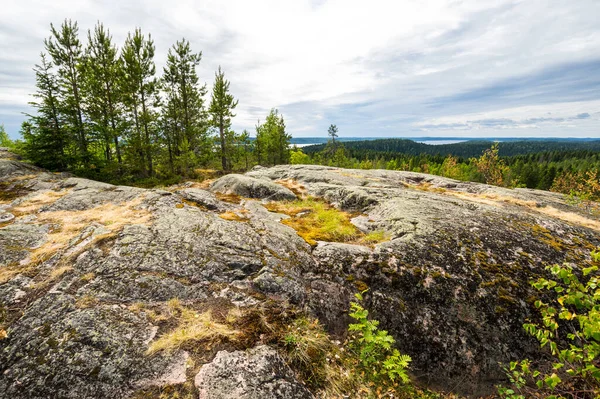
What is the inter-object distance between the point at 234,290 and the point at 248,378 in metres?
2.72

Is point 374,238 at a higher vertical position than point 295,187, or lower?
lower

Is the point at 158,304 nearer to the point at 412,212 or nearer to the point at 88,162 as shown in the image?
the point at 412,212

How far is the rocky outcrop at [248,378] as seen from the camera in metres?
4.68

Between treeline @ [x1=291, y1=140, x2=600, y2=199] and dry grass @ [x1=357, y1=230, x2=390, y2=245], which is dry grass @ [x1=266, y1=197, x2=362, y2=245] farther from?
treeline @ [x1=291, y1=140, x2=600, y2=199]

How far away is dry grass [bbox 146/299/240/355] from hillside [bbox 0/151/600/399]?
36mm

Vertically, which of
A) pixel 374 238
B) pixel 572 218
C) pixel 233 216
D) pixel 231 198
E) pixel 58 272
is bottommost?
pixel 572 218

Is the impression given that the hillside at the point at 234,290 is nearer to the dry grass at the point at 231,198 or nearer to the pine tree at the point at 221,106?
the dry grass at the point at 231,198

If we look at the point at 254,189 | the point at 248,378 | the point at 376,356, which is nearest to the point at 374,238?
the point at 376,356

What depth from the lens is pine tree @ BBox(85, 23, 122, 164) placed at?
30.2 m

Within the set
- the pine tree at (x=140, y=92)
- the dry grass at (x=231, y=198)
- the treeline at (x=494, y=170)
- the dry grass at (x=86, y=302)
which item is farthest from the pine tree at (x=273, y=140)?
the dry grass at (x=86, y=302)

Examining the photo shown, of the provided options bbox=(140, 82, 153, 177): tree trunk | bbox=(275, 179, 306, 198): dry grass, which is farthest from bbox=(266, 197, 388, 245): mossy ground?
bbox=(140, 82, 153, 177): tree trunk

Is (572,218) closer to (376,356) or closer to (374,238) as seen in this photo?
(374,238)

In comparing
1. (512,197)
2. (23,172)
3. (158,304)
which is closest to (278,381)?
(158,304)

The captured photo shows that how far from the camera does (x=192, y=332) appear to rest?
5.70 meters
